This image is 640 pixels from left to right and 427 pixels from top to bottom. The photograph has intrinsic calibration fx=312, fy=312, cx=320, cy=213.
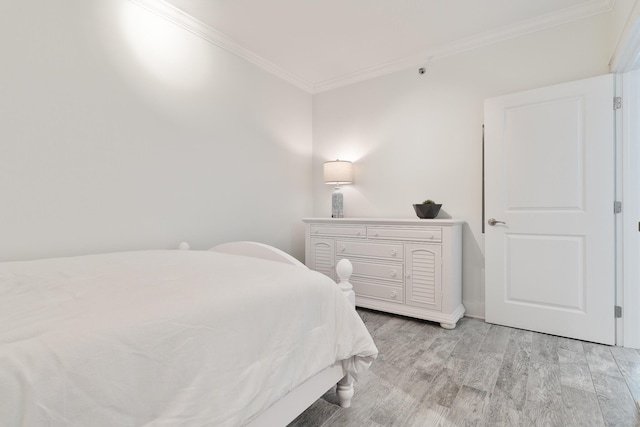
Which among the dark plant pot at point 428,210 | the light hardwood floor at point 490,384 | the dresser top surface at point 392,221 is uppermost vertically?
the dark plant pot at point 428,210

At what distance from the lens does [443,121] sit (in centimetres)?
294

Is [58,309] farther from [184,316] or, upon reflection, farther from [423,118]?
[423,118]

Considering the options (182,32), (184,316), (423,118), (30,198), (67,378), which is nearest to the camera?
(67,378)

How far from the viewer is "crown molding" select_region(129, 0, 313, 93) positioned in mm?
2268

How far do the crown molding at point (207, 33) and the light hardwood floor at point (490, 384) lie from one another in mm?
2755


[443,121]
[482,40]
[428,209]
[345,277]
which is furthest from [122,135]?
[482,40]

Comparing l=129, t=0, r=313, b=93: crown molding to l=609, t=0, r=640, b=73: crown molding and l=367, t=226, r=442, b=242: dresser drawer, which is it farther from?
l=609, t=0, r=640, b=73: crown molding

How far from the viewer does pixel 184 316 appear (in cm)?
85

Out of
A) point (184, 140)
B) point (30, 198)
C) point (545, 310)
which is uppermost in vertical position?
point (184, 140)

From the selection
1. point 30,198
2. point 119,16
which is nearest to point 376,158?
point 119,16

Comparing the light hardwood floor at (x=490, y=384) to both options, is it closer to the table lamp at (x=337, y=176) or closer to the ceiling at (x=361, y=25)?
the table lamp at (x=337, y=176)

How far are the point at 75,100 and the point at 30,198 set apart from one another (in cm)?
63

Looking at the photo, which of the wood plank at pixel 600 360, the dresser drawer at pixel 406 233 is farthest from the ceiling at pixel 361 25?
the wood plank at pixel 600 360

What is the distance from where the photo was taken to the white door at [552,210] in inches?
86.6
